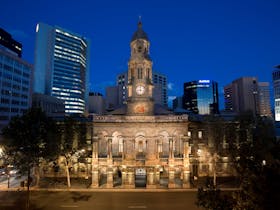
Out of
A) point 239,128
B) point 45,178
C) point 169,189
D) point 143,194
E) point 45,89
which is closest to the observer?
point 143,194

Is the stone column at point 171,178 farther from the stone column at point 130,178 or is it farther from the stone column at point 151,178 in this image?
the stone column at point 130,178

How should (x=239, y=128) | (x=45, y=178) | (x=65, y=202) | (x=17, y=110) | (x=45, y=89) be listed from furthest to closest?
(x=45, y=89) < (x=17, y=110) < (x=45, y=178) < (x=239, y=128) < (x=65, y=202)

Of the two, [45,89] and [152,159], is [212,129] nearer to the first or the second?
[152,159]

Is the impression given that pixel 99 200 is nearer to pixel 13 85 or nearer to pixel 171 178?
pixel 171 178

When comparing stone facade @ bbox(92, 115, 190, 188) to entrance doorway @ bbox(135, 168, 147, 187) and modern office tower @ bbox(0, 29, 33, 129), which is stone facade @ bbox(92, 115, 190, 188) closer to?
entrance doorway @ bbox(135, 168, 147, 187)

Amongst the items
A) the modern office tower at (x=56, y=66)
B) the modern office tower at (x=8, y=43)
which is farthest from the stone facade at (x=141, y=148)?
the modern office tower at (x=56, y=66)

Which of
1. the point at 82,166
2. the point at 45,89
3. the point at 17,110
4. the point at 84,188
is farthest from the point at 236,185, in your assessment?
the point at 45,89

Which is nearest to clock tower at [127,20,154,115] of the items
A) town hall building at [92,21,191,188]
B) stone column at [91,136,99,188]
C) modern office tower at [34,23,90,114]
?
town hall building at [92,21,191,188]

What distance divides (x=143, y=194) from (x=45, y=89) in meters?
149

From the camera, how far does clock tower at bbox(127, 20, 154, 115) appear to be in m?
60.1

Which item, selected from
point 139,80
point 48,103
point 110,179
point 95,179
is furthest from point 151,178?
A: point 48,103

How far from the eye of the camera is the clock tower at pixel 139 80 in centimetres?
6006

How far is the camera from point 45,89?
588 ft

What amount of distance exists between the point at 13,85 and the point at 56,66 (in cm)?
8157
